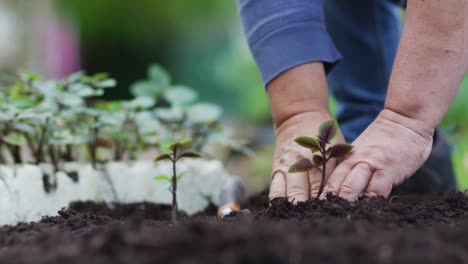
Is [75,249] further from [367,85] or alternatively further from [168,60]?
[168,60]

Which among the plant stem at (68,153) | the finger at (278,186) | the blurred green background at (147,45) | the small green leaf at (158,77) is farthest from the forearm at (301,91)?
the blurred green background at (147,45)

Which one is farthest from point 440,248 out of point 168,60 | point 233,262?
point 168,60

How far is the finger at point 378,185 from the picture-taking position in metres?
1.25

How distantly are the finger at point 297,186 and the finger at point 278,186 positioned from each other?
16mm

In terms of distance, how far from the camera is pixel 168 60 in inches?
260

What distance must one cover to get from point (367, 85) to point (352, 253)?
1860mm

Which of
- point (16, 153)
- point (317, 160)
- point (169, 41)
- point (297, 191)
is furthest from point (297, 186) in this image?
point (169, 41)

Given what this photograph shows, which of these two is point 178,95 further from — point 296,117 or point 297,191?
point 297,191

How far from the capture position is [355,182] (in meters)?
1.23

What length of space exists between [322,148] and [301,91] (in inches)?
10.8

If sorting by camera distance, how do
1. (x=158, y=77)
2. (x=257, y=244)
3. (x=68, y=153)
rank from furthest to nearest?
(x=158, y=77), (x=68, y=153), (x=257, y=244)

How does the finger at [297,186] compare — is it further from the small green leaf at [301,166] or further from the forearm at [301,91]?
the forearm at [301,91]

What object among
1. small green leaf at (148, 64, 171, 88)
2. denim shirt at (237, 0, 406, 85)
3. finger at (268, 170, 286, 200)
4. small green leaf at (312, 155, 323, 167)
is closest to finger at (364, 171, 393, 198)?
small green leaf at (312, 155, 323, 167)

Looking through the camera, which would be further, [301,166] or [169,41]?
[169,41]
